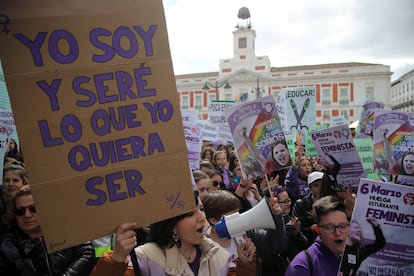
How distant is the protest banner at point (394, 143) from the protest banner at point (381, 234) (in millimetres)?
2576

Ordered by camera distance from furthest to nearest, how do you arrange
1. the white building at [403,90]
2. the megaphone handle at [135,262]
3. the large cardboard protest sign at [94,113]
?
the white building at [403,90]
the megaphone handle at [135,262]
the large cardboard protest sign at [94,113]

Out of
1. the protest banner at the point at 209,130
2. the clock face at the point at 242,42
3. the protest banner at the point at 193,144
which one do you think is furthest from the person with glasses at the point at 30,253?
the clock face at the point at 242,42

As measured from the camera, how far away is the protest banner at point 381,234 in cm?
187

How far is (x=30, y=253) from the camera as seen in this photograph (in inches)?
92.5

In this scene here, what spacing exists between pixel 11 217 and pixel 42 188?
1.20 m

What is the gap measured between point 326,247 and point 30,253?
5.58ft

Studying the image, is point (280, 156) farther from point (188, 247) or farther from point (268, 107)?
point (188, 247)

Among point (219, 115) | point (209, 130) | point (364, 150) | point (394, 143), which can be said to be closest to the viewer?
point (394, 143)

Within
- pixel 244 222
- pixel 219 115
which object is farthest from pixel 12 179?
pixel 219 115

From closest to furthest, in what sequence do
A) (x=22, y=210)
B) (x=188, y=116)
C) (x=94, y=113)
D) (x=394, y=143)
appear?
(x=94, y=113) < (x=22, y=210) < (x=394, y=143) < (x=188, y=116)

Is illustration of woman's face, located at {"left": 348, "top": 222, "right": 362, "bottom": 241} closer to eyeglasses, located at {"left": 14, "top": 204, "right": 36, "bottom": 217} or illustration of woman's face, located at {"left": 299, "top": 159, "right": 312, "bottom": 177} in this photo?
eyeglasses, located at {"left": 14, "top": 204, "right": 36, "bottom": 217}

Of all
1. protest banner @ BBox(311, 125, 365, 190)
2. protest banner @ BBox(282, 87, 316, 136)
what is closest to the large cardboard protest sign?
protest banner @ BBox(311, 125, 365, 190)

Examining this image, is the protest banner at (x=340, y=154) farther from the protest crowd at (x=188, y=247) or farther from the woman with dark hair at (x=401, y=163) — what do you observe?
the woman with dark hair at (x=401, y=163)

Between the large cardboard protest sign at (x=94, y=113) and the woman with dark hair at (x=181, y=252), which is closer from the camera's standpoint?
the large cardboard protest sign at (x=94, y=113)
